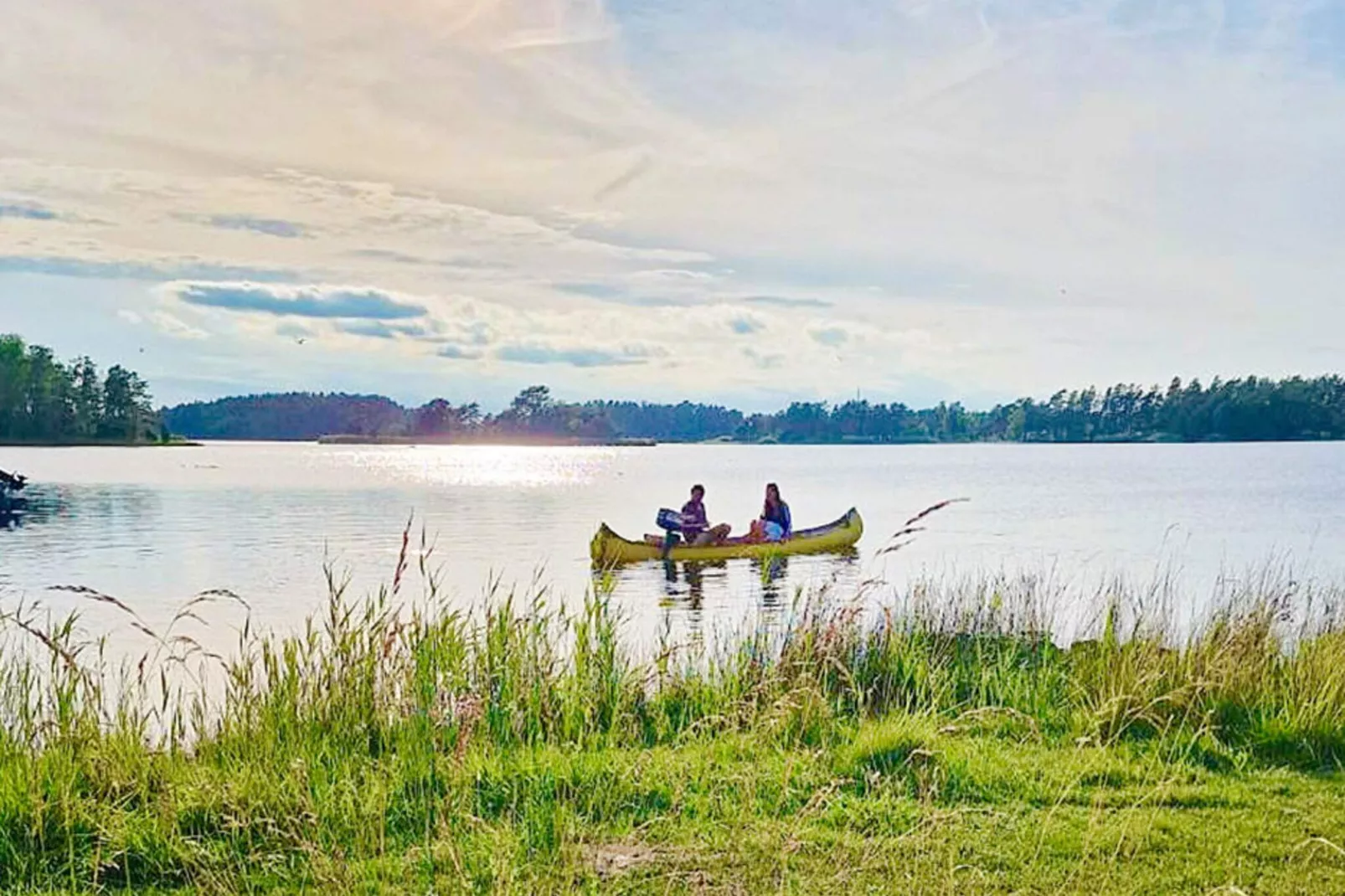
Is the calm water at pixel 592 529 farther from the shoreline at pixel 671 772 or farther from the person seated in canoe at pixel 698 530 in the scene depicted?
the shoreline at pixel 671 772

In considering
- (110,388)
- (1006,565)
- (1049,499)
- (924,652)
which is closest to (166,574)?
(1006,565)

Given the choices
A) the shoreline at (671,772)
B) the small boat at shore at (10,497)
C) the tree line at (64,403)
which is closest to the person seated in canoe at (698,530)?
the shoreline at (671,772)

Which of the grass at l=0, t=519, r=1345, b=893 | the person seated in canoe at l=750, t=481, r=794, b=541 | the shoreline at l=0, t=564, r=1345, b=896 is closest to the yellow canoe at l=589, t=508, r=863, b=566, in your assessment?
→ the person seated in canoe at l=750, t=481, r=794, b=541

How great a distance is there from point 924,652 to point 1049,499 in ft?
157

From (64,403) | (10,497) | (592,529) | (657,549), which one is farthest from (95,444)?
(657,549)

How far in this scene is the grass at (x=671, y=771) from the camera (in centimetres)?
528

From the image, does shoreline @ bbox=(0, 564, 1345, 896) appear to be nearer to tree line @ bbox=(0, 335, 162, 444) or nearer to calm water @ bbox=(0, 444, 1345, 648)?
calm water @ bbox=(0, 444, 1345, 648)

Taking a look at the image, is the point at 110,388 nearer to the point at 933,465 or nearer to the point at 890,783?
the point at 933,465

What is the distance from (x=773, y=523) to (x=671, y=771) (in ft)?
67.5

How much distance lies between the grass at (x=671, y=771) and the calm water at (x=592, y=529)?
2177 mm

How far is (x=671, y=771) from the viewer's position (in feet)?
21.1

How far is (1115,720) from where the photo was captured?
311 inches

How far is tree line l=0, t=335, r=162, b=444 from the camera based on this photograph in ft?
323

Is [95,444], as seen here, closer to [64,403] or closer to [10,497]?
[64,403]
